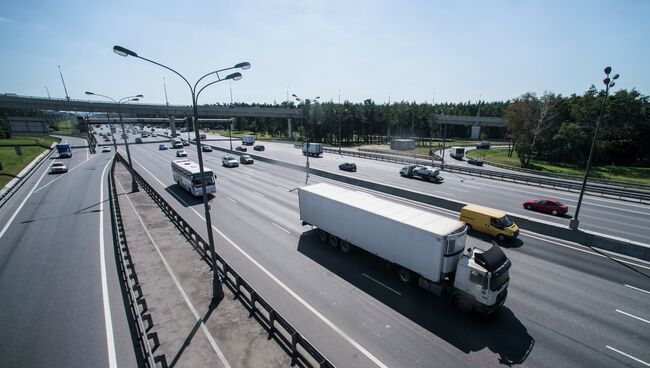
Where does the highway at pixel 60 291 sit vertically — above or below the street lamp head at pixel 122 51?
below

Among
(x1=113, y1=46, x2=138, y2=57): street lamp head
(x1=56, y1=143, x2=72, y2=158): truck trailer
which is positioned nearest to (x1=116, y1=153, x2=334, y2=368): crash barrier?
(x1=113, y1=46, x2=138, y2=57): street lamp head

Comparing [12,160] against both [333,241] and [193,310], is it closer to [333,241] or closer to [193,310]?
[193,310]

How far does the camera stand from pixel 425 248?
12422 mm

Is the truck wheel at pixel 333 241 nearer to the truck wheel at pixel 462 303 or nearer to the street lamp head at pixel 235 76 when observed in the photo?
the truck wheel at pixel 462 303

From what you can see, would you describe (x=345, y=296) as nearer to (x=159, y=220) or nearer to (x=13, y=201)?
(x=159, y=220)

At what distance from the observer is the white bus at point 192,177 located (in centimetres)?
2809

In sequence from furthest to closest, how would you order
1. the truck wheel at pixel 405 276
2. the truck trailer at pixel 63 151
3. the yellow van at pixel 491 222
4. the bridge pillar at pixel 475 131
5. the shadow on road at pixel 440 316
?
the bridge pillar at pixel 475 131, the truck trailer at pixel 63 151, the yellow van at pixel 491 222, the truck wheel at pixel 405 276, the shadow on road at pixel 440 316

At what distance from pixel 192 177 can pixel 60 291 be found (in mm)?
16116

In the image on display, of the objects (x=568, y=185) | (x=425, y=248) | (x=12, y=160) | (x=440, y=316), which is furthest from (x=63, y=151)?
(x=568, y=185)

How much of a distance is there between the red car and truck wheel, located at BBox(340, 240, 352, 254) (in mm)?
20687

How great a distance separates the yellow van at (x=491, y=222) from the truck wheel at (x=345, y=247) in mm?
10020

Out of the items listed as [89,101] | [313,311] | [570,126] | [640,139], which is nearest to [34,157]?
[89,101]

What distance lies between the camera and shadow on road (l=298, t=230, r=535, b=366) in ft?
33.7

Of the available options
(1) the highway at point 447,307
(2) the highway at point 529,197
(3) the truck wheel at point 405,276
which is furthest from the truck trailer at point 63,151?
(3) the truck wheel at point 405,276
